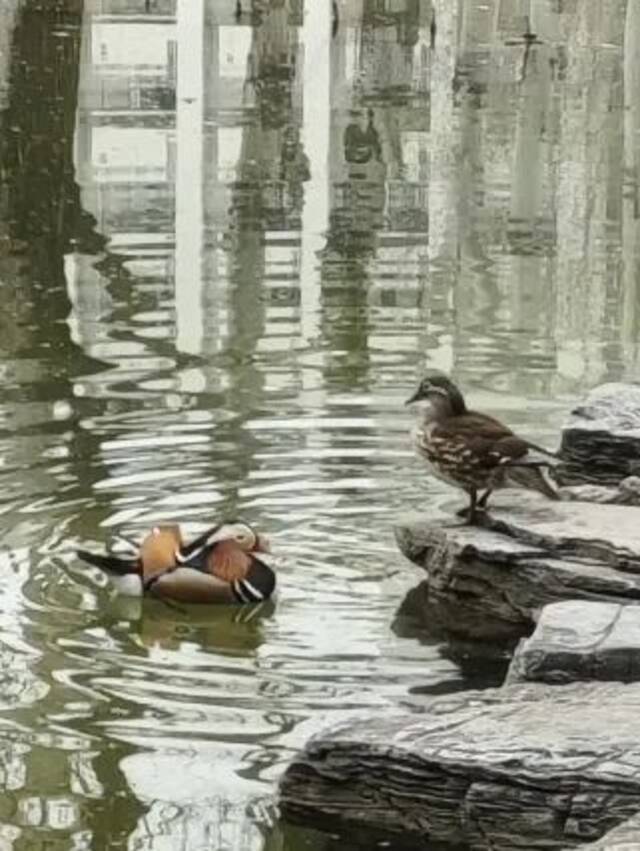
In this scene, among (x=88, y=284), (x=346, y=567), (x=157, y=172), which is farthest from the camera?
(x=157, y=172)

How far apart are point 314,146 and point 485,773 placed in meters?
14.3

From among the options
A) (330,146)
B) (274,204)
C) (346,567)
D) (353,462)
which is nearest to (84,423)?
(353,462)

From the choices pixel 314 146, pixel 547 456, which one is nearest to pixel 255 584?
pixel 547 456

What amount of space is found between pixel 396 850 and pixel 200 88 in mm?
18041

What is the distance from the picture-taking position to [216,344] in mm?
12352

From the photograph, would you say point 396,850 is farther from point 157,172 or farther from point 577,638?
point 157,172

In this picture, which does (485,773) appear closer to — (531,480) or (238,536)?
(238,536)

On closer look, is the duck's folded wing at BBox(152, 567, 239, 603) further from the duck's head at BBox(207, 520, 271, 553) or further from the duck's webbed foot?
the duck's webbed foot

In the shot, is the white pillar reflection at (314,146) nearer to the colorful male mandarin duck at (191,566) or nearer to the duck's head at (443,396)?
the duck's head at (443,396)

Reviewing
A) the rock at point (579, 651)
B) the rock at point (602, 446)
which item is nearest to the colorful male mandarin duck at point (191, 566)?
the rock at point (579, 651)

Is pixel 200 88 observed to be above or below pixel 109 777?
above

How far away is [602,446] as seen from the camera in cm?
956

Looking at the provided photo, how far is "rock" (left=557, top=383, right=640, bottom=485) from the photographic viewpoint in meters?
9.55

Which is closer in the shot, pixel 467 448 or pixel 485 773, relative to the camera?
pixel 485 773
